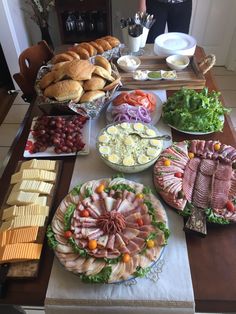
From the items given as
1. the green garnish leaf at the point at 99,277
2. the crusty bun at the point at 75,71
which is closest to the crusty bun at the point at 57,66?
the crusty bun at the point at 75,71

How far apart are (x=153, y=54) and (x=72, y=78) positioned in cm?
75

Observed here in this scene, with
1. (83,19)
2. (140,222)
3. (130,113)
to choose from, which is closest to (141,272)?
(140,222)

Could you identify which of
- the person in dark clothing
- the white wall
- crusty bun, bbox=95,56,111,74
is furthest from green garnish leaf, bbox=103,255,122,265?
the white wall

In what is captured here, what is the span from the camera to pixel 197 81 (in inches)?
61.4

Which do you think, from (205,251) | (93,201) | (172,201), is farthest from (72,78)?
(205,251)

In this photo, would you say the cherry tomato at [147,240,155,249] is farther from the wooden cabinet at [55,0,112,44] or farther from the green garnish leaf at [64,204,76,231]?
the wooden cabinet at [55,0,112,44]

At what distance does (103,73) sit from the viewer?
1408mm

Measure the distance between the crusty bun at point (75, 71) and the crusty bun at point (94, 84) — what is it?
2 centimetres

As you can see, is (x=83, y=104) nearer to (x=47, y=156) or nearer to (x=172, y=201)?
(x=47, y=156)

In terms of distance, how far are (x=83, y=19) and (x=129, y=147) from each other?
2.23 metres

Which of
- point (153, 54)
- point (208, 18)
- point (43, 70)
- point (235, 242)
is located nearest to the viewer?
point (235, 242)

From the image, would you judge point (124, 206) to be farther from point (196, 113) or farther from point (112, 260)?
point (196, 113)

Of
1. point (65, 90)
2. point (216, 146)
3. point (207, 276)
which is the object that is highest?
point (65, 90)

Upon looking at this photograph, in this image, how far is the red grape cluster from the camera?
1.21 m
